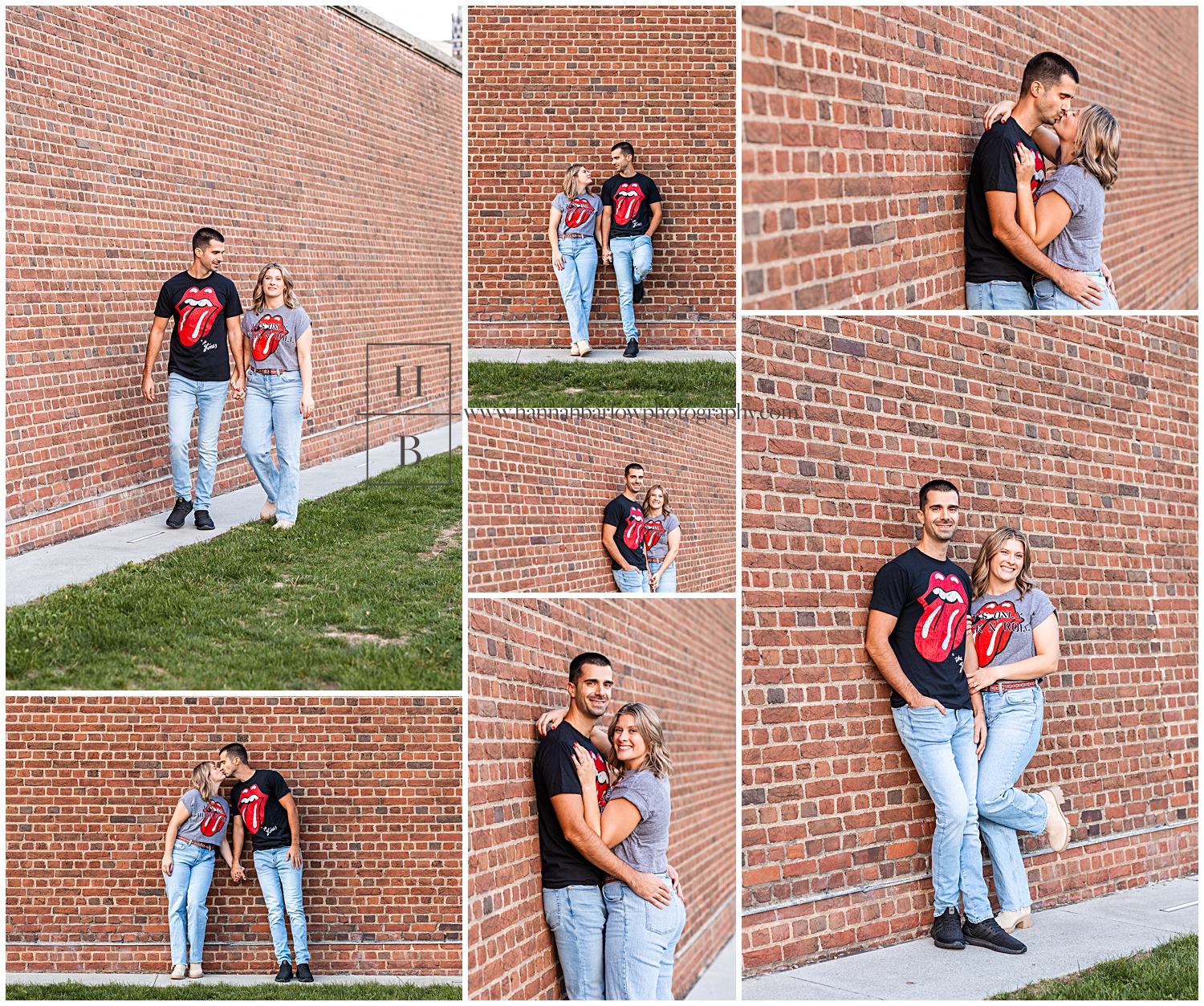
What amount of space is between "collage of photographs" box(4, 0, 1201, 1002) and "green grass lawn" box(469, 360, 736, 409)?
4cm

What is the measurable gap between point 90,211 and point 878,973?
676cm

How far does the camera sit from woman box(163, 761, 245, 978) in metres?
6.43

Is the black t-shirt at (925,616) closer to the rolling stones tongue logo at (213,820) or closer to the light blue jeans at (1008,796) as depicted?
the light blue jeans at (1008,796)

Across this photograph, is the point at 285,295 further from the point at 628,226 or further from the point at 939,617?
the point at 939,617

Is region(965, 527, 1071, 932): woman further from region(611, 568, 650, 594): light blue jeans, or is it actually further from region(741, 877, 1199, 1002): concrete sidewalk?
region(611, 568, 650, 594): light blue jeans

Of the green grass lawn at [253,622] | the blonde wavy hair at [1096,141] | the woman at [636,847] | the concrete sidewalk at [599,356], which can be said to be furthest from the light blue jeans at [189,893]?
the blonde wavy hair at [1096,141]

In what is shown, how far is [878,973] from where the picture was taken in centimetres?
417

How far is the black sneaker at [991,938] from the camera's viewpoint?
4.48m

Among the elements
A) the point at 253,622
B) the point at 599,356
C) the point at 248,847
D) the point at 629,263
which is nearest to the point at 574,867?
the point at 253,622

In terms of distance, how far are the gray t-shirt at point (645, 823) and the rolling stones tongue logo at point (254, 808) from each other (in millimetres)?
3247

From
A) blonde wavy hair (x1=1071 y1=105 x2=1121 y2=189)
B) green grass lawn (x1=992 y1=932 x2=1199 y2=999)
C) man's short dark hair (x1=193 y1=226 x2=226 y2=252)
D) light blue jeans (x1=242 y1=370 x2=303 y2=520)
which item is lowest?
green grass lawn (x1=992 y1=932 x2=1199 y2=999)

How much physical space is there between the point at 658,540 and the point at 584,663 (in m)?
2.93

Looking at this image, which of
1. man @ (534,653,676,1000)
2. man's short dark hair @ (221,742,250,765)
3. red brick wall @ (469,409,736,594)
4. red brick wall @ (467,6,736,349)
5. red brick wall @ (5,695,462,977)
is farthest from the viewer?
red brick wall @ (467,6,736,349)

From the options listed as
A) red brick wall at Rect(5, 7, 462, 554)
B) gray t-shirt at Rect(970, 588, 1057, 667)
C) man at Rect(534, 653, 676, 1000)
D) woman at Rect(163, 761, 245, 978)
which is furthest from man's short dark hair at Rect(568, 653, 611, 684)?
red brick wall at Rect(5, 7, 462, 554)
